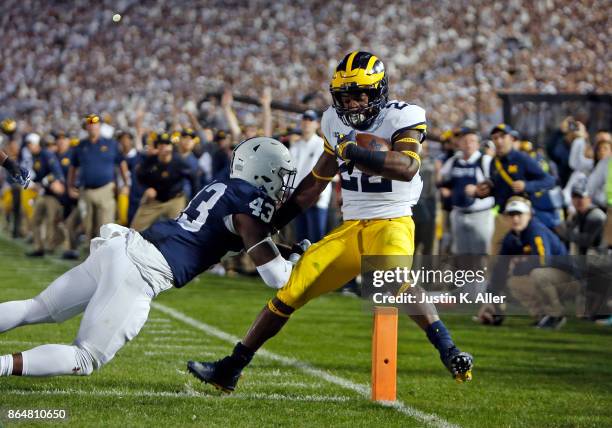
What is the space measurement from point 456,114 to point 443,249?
42.9 feet

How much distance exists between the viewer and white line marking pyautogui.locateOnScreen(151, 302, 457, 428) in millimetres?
5129

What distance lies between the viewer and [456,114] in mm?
26219

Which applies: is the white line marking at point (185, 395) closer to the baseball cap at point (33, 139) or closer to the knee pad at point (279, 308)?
the knee pad at point (279, 308)

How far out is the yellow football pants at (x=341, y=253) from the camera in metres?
5.46

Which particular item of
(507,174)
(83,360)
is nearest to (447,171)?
(507,174)

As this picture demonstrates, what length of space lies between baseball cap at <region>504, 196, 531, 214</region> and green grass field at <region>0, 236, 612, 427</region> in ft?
3.22

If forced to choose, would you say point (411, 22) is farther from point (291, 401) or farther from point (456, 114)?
point (291, 401)

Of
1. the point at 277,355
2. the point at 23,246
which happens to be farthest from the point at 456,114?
the point at 277,355

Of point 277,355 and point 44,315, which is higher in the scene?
point 44,315

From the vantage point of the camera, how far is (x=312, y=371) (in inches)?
257

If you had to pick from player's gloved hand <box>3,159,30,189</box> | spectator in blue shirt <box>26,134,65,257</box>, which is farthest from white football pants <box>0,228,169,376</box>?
spectator in blue shirt <box>26,134,65,257</box>

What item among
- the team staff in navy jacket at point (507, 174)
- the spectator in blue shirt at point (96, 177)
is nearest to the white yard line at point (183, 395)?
the team staff in navy jacket at point (507, 174)

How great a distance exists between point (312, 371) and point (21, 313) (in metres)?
2.11

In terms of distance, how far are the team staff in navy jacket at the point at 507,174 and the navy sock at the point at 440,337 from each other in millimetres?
4542
